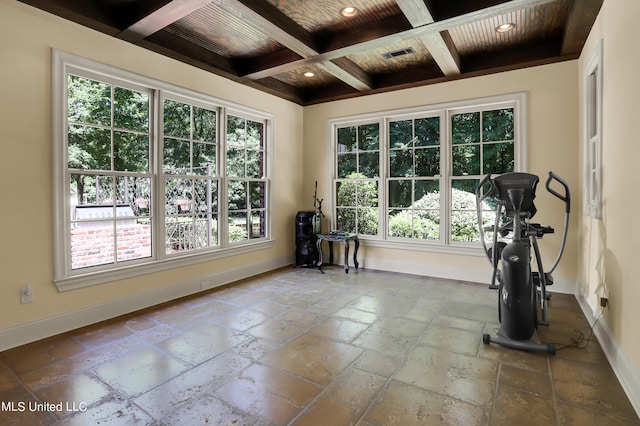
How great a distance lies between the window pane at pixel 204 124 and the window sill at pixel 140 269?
5.19ft

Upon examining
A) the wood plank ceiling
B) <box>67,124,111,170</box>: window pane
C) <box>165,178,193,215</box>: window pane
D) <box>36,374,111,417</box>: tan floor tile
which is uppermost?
the wood plank ceiling

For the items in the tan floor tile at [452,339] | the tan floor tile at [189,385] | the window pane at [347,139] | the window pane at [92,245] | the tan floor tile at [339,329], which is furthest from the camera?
the window pane at [347,139]

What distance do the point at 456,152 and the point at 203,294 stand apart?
4.13 meters

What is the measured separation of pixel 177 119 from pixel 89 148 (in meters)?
1.13

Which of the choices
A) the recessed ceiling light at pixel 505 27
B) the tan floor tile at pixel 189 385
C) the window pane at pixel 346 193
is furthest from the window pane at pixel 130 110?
the recessed ceiling light at pixel 505 27

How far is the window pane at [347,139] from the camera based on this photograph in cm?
596

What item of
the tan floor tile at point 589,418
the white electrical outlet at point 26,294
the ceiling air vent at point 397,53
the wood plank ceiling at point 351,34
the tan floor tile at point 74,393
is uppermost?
the ceiling air vent at point 397,53

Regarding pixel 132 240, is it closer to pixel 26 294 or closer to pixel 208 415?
pixel 26 294

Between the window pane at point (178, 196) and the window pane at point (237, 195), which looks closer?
the window pane at point (178, 196)

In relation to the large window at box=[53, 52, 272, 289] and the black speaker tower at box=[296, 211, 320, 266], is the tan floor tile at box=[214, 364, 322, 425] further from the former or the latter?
the black speaker tower at box=[296, 211, 320, 266]

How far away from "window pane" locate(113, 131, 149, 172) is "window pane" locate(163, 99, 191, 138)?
13.0 inches

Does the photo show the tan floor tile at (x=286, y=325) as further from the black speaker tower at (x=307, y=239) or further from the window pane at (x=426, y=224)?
the window pane at (x=426, y=224)

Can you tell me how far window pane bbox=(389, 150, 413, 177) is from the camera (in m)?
5.41

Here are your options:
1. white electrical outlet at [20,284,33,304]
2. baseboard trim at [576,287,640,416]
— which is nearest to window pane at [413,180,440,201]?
baseboard trim at [576,287,640,416]
